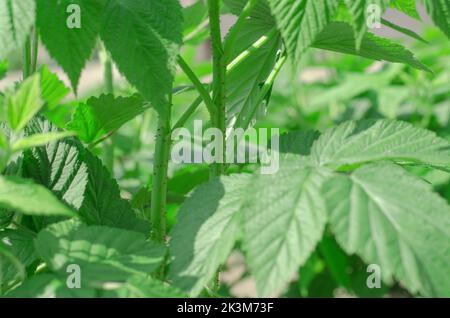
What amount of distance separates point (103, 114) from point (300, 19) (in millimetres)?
314

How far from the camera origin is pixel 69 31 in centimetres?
63

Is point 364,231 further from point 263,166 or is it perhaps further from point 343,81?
point 343,81

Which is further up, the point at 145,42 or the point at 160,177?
the point at 145,42

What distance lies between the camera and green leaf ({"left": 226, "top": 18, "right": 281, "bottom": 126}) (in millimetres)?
826

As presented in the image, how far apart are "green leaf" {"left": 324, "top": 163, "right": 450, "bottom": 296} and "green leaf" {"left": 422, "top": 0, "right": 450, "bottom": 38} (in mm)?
132

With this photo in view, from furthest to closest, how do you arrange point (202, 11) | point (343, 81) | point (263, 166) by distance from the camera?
point (343, 81), point (202, 11), point (263, 166)

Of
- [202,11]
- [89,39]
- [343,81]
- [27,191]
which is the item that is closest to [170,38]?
[89,39]

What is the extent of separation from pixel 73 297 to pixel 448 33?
0.37 m

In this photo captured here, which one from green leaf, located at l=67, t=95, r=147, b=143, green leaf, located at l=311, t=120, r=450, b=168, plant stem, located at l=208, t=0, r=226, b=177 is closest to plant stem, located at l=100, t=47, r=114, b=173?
green leaf, located at l=67, t=95, r=147, b=143

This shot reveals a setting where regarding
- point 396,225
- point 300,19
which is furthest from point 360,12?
point 396,225

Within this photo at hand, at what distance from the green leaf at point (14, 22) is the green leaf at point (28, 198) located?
10cm

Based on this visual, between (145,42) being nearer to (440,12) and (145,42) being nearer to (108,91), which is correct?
(440,12)

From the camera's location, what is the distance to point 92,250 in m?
0.60

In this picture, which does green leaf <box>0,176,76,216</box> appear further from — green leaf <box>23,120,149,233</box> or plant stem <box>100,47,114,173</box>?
plant stem <box>100,47,114,173</box>
